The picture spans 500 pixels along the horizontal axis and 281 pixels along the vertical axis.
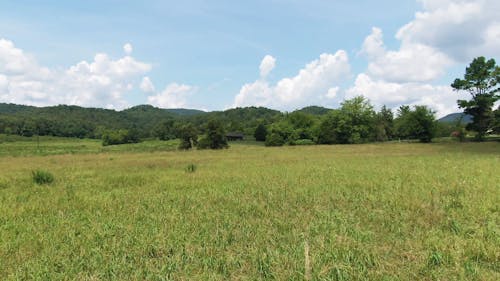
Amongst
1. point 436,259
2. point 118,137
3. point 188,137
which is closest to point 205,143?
point 188,137

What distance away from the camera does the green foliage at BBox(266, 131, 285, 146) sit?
86.9 meters

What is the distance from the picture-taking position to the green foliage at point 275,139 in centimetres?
8694

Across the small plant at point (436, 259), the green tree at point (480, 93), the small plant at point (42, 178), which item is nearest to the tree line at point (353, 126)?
the green tree at point (480, 93)

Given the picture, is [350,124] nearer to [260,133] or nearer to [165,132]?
[260,133]

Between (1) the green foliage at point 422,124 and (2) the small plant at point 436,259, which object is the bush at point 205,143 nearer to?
(1) the green foliage at point 422,124

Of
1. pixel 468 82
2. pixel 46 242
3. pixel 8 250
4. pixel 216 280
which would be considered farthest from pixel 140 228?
pixel 468 82

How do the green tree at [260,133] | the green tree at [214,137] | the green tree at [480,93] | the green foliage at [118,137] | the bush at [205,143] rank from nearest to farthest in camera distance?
the green tree at [480,93] < the green tree at [214,137] < the bush at [205,143] < the green tree at [260,133] < the green foliage at [118,137]

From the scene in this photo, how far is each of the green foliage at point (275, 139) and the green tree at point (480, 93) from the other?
45.4 metres

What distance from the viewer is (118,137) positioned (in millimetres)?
121938

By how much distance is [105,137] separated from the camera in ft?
397

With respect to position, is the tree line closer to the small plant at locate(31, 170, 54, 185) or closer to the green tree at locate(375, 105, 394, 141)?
the green tree at locate(375, 105, 394, 141)

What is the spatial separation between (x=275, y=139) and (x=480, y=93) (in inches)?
1949

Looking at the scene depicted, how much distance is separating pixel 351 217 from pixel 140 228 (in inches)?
206

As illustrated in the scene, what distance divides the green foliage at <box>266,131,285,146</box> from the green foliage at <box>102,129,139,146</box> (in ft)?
225
